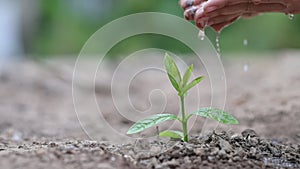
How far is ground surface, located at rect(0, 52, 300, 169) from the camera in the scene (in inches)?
51.3

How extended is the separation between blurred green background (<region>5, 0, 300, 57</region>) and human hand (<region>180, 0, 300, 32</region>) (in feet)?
13.9

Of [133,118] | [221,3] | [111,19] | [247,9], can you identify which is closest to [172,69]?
[221,3]

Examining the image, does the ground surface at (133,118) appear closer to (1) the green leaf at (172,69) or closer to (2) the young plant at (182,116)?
(2) the young plant at (182,116)

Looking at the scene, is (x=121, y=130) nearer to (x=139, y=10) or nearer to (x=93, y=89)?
(x=93, y=89)

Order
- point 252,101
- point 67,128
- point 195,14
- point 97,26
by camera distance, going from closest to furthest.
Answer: point 195,14, point 67,128, point 252,101, point 97,26

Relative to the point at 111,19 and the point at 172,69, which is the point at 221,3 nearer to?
the point at 172,69

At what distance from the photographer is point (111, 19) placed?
24.1 ft

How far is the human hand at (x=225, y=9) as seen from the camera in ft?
5.23

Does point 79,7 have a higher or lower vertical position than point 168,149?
higher

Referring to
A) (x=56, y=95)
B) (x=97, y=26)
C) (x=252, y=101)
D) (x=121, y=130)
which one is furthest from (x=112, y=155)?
(x=97, y=26)

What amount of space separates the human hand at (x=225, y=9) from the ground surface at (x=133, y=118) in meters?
0.37

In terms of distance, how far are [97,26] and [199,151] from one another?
6.46 m

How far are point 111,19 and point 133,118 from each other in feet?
15.6

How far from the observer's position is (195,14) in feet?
5.36
